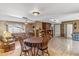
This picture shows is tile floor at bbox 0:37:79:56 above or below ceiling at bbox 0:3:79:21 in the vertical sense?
below

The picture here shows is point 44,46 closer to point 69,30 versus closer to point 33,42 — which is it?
point 33,42

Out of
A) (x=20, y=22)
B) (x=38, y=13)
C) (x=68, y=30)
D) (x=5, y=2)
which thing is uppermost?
(x=5, y=2)

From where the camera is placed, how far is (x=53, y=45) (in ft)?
7.61

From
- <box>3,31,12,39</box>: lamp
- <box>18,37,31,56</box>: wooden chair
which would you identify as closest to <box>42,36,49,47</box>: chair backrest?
<box>18,37,31,56</box>: wooden chair

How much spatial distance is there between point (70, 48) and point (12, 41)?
104 centimetres

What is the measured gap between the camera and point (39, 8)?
7.47ft

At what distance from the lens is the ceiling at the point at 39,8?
225 centimetres

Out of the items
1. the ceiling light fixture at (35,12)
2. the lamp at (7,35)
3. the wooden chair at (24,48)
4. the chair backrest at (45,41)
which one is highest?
the ceiling light fixture at (35,12)

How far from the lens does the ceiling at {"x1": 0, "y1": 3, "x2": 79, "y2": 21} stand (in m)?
2.25

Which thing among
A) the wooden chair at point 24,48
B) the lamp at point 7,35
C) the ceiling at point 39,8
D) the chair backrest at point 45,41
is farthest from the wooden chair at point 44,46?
the lamp at point 7,35

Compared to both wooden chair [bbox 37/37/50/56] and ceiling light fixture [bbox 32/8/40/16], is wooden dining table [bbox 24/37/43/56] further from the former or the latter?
ceiling light fixture [bbox 32/8/40/16]

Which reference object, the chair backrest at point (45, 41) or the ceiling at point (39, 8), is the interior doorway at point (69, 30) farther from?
the chair backrest at point (45, 41)

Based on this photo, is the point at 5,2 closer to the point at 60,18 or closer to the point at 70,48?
the point at 60,18

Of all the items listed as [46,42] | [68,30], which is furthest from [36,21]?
[68,30]
